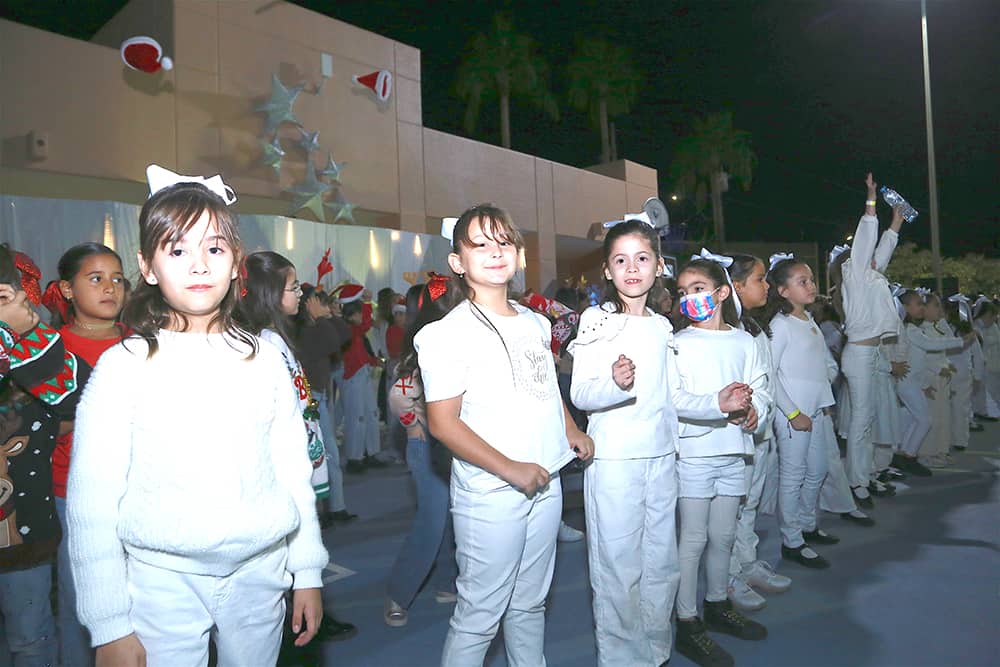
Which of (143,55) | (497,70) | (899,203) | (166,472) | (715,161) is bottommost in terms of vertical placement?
(166,472)

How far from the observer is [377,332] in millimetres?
12102

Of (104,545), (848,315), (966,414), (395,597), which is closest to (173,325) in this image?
(104,545)

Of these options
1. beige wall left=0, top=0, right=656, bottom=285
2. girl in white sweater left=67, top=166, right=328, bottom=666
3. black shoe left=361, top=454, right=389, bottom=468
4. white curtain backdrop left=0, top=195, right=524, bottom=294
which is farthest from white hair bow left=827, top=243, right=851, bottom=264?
beige wall left=0, top=0, right=656, bottom=285

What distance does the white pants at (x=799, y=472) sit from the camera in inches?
176

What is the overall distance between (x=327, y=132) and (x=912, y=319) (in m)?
11.0

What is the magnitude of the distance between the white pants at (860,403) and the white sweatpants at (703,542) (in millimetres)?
2795

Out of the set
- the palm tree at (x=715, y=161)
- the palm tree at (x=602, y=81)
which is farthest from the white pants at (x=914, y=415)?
the palm tree at (x=715, y=161)

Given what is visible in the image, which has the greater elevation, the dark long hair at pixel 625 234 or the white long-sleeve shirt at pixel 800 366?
the dark long hair at pixel 625 234

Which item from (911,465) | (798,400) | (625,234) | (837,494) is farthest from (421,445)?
(911,465)

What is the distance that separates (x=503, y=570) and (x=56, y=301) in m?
2.55

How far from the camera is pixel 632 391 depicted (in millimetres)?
3006

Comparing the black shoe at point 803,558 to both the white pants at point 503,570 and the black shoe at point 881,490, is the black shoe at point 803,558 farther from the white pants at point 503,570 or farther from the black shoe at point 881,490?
the white pants at point 503,570

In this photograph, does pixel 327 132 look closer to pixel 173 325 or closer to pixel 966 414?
pixel 966 414

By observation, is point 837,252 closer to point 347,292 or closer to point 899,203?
point 899,203
